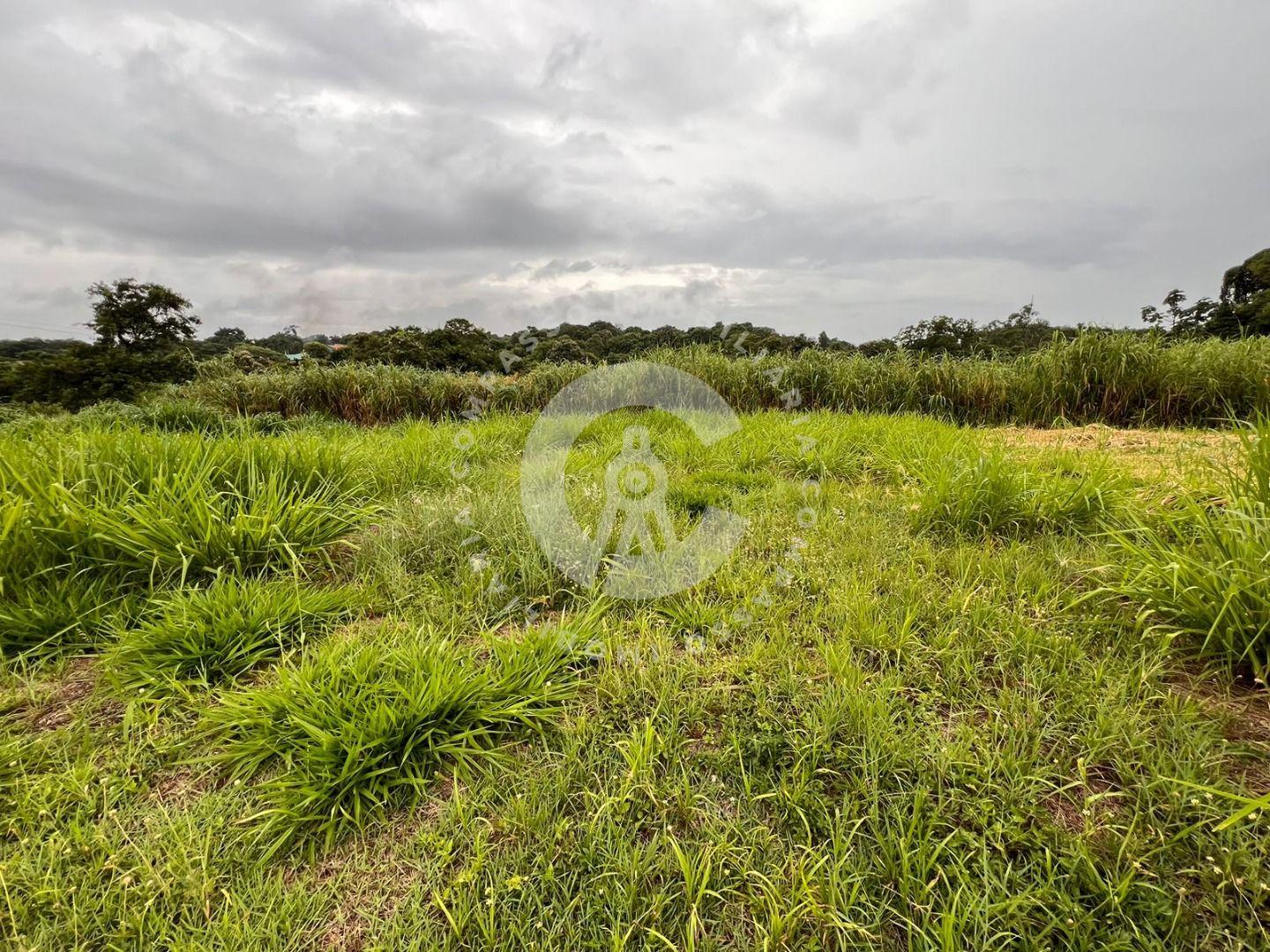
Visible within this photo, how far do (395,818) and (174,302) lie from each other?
28007 mm

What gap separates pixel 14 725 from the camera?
1.50 meters

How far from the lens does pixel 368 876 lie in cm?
113

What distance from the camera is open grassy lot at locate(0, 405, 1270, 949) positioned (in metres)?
1.05

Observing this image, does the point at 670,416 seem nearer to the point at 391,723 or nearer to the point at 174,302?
the point at 391,723

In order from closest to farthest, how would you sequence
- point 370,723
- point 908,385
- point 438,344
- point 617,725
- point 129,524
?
1. point 370,723
2. point 617,725
3. point 129,524
4. point 908,385
5. point 438,344

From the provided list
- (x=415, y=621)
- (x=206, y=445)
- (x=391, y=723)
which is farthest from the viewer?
(x=206, y=445)

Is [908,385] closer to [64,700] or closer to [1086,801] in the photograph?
[1086,801]

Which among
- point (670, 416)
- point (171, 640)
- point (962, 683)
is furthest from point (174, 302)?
point (962, 683)

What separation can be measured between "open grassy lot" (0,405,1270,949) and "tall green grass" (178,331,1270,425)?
403 cm

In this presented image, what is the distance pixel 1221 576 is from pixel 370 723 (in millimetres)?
2621

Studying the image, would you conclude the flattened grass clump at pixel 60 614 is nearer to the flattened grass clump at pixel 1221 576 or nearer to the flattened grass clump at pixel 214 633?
the flattened grass clump at pixel 214 633

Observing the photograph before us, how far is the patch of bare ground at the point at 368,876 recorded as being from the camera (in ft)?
3.42

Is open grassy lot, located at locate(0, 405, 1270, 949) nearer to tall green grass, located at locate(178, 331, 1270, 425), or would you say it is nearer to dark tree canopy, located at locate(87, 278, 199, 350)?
tall green grass, located at locate(178, 331, 1270, 425)

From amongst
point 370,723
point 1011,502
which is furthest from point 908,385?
point 370,723
